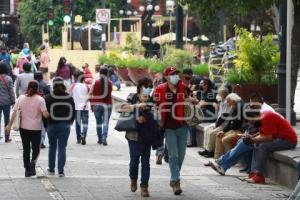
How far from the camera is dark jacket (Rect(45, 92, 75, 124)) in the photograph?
15766mm

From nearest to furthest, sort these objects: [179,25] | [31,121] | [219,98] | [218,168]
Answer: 1. [31,121]
2. [218,168]
3. [219,98]
4. [179,25]

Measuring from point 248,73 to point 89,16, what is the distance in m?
51.4

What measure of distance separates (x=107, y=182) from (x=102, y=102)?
625 cm

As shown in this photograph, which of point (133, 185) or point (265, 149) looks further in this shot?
point (265, 149)

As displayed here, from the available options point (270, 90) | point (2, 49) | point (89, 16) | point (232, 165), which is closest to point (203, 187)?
point (232, 165)

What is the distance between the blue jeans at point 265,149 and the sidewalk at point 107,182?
0.33 metres

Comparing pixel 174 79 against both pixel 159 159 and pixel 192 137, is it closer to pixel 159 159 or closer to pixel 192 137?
pixel 159 159

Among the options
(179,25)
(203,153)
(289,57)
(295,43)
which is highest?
(179,25)

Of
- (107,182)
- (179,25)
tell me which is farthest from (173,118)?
(179,25)

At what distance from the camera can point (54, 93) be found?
53.1 ft

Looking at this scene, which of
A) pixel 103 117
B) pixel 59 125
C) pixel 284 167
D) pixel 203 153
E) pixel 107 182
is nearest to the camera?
pixel 284 167

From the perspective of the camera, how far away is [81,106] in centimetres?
2178

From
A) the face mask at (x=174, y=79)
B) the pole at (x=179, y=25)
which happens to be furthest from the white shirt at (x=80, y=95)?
the pole at (x=179, y=25)

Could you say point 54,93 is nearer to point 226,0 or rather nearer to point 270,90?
point 226,0
